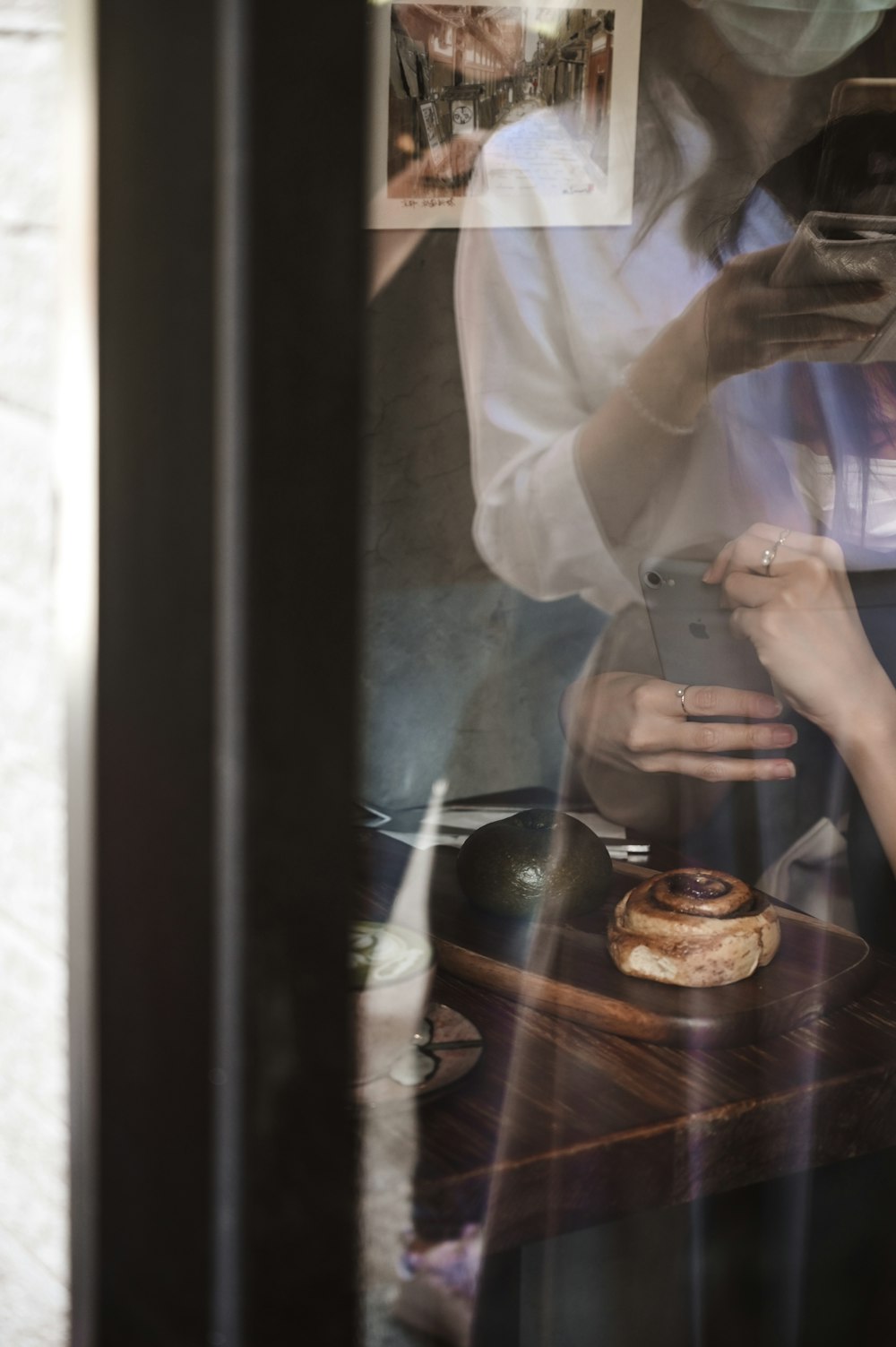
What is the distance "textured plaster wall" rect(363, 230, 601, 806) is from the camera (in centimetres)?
58

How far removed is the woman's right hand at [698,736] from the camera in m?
0.63

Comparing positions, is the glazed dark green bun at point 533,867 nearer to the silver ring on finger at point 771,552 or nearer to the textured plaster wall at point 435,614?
the textured plaster wall at point 435,614

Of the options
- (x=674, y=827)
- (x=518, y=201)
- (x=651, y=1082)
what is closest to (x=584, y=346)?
(x=518, y=201)

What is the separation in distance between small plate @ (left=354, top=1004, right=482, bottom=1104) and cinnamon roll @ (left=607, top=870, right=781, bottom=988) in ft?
0.29

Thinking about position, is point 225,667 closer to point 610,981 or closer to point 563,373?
point 610,981

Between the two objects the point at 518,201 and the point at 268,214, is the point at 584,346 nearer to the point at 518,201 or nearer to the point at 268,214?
the point at 518,201

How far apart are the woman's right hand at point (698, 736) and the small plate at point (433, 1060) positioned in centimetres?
21

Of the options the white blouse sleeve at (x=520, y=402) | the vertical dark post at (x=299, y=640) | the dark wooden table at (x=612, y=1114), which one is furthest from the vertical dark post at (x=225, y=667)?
the white blouse sleeve at (x=520, y=402)

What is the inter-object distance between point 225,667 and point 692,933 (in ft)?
1.05

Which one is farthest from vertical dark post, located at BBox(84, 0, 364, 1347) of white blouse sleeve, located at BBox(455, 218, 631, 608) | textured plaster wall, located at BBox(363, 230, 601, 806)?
white blouse sleeve, located at BBox(455, 218, 631, 608)

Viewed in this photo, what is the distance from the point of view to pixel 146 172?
24 cm

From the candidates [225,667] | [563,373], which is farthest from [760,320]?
[225,667]

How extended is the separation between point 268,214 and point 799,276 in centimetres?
42

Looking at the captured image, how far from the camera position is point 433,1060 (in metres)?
0.44
